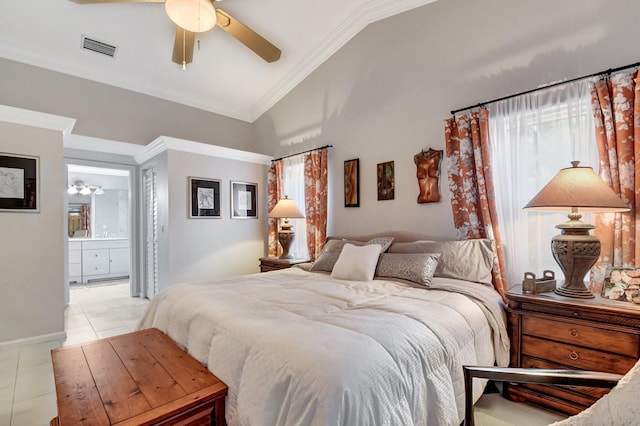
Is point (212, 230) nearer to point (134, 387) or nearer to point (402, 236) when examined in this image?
point (402, 236)

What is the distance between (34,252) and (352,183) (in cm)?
346

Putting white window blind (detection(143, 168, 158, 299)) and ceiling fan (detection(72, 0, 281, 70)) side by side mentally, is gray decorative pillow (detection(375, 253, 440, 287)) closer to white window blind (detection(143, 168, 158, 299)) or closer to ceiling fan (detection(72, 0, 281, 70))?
ceiling fan (detection(72, 0, 281, 70))

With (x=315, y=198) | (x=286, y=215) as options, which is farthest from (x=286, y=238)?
(x=315, y=198)

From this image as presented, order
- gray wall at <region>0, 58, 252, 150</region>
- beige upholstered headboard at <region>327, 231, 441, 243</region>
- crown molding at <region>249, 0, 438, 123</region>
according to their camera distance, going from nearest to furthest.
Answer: beige upholstered headboard at <region>327, 231, 441, 243</region> < crown molding at <region>249, 0, 438, 123</region> < gray wall at <region>0, 58, 252, 150</region>

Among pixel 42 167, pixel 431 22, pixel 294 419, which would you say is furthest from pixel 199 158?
pixel 294 419

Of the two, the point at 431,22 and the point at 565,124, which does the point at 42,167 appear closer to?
the point at 431,22

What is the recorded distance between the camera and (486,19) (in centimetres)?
265

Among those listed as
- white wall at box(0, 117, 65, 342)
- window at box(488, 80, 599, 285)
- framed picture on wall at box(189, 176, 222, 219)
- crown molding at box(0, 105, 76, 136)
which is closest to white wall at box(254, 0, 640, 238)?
window at box(488, 80, 599, 285)

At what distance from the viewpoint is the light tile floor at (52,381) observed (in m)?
1.87

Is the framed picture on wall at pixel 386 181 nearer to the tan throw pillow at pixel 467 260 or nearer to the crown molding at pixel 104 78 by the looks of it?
the tan throw pillow at pixel 467 260

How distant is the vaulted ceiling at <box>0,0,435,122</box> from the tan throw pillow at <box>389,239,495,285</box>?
2.44 meters

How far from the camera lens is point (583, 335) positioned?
5.83 feet

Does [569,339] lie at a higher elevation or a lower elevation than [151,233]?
lower

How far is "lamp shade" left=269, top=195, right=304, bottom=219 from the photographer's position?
13.2ft
